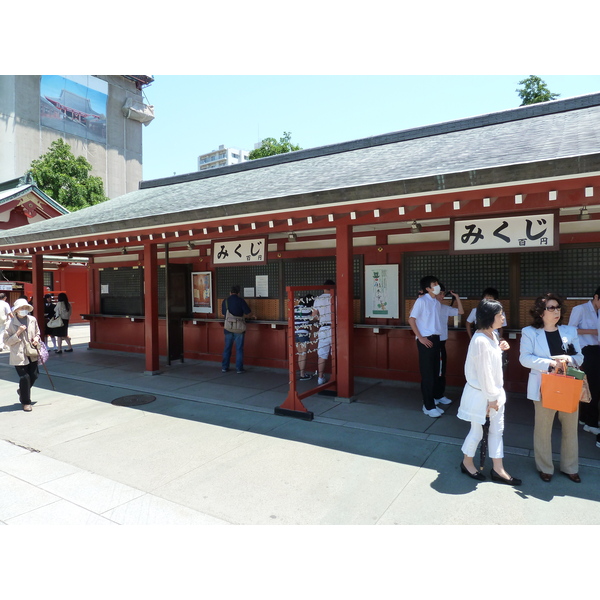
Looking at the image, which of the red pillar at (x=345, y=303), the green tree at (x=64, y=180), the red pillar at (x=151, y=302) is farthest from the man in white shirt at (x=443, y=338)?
the green tree at (x=64, y=180)

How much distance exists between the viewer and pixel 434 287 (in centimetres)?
577

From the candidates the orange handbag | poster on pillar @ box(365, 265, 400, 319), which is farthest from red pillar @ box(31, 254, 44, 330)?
the orange handbag

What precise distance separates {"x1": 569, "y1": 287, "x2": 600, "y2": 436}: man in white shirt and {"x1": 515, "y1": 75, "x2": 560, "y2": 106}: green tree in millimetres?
17453

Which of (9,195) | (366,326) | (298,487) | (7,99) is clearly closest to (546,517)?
(298,487)

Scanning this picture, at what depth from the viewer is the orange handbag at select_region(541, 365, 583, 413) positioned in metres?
3.43

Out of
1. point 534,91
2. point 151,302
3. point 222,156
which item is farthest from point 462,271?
point 222,156

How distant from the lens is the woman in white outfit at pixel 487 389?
3602 millimetres

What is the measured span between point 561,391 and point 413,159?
151 inches

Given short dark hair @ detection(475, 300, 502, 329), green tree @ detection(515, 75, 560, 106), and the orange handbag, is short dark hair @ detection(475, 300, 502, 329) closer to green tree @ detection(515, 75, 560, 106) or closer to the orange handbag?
the orange handbag

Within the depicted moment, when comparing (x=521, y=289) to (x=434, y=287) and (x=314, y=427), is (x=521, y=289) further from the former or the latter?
(x=314, y=427)

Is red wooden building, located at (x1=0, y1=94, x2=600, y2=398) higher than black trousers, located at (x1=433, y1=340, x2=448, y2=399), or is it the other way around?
red wooden building, located at (x1=0, y1=94, x2=600, y2=398)

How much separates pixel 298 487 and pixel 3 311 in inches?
377

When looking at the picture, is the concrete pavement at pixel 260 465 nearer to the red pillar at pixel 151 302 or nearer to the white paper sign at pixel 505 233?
the red pillar at pixel 151 302

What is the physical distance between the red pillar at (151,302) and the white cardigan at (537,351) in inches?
269
